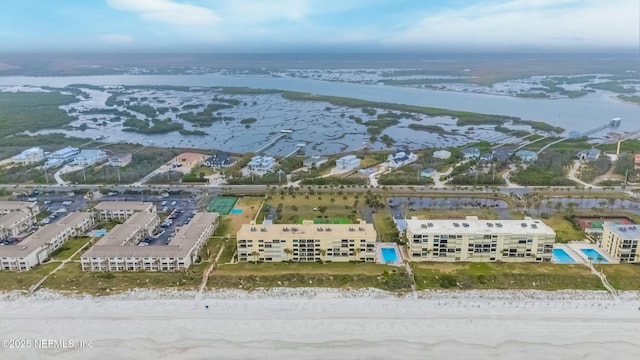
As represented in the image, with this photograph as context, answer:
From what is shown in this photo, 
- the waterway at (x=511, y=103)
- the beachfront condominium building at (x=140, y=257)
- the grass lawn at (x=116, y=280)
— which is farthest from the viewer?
the waterway at (x=511, y=103)

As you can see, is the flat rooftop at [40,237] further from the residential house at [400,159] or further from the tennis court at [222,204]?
the residential house at [400,159]

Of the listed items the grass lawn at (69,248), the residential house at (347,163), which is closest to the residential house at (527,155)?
the residential house at (347,163)

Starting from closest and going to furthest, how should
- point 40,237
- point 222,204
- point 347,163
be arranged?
1. point 40,237
2. point 222,204
3. point 347,163

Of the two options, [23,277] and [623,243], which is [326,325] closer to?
[23,277]

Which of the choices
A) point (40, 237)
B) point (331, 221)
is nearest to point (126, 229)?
point (40, 237)

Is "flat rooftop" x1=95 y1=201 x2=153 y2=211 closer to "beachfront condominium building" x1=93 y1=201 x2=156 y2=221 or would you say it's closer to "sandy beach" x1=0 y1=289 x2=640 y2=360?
"beachfront condominium building" x1=93 y1=201 x2=156 y2=221

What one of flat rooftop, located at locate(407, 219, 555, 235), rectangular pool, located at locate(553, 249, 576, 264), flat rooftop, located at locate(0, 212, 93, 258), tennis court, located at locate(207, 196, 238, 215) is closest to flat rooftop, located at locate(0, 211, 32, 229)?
flat rooftop, located at locate(0, 212, 93, 258)
